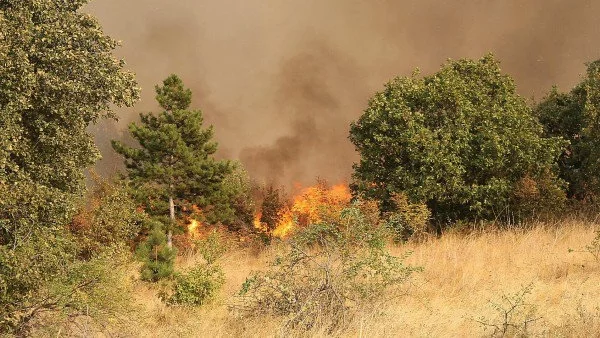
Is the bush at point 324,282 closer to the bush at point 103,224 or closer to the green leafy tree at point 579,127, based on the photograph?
the bush at point 103,224

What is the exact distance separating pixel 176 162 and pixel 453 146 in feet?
72.6

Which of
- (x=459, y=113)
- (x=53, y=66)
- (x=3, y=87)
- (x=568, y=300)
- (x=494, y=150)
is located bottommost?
(x=568, y=300)

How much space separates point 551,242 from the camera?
17625 millimetres

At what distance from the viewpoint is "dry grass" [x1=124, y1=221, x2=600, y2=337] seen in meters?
10.2

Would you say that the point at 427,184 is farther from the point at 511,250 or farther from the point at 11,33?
the point at 11,33

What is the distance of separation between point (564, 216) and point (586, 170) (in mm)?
4780

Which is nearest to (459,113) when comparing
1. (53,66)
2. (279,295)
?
(279,295)

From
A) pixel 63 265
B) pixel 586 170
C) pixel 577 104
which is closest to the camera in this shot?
pixel 63 265

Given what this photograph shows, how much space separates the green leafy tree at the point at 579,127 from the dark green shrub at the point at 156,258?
19402mm

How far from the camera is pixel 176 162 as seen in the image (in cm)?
4025

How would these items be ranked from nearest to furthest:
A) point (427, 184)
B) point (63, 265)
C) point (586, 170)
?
point (63, 265) < point (427, 184) < point (586, 170)

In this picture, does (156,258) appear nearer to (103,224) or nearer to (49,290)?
(103,224)

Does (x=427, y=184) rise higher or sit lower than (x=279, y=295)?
higher

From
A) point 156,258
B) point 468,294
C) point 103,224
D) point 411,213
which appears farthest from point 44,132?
point 411,213
